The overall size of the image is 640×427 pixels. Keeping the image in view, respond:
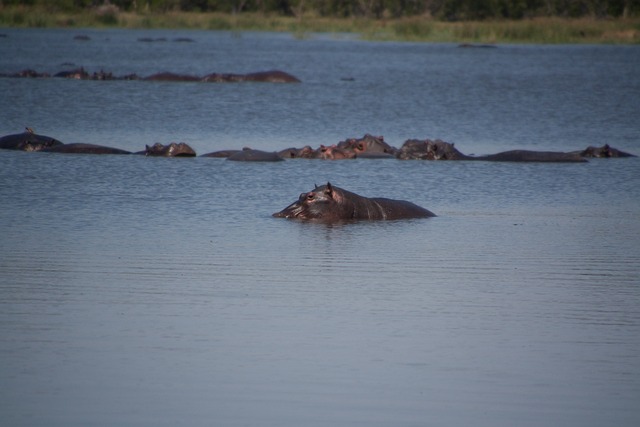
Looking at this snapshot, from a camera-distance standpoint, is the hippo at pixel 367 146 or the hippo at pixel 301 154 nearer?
the hippo at pixel 301 154

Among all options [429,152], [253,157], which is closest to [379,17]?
[429,152]

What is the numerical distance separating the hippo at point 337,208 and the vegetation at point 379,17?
168 ft

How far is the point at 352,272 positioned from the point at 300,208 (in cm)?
300

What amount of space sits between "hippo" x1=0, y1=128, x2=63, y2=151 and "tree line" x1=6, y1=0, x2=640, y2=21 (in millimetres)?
55540

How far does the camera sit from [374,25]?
7425 centimetres

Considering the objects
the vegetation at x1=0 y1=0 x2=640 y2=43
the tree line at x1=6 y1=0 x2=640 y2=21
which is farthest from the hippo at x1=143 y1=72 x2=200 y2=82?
the tree line at x1=6 y1=0 x2=640 y2=21

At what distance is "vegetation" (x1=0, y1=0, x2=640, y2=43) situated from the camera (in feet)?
210

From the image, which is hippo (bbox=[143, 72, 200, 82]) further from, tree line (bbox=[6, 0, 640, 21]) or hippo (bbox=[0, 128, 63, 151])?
tree line (bbox=[6, 0, 640, 21])

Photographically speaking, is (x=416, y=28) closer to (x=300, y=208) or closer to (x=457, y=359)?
(x=300, y=208)

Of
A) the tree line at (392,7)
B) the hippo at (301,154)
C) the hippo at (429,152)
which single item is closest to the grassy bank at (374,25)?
the tree line at (392,7)

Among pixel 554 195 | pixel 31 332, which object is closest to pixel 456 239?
pixel 554 195

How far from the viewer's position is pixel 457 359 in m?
7.05

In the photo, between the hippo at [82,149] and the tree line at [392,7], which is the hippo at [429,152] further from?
the tree line at [392,7]

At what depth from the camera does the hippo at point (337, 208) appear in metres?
12.4
